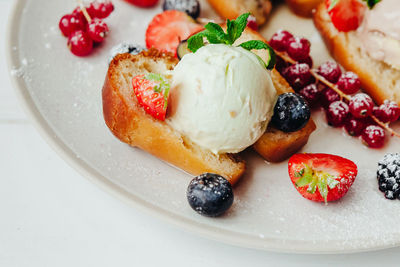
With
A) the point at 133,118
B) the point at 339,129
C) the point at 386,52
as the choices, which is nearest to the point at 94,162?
the point at 133,118

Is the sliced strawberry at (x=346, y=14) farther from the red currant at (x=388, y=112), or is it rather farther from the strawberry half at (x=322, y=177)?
the strawberry half at (x=322, y=177)

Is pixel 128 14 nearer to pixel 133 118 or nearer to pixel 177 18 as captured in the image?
pixel 177 18

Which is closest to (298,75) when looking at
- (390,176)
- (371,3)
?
(371,3)

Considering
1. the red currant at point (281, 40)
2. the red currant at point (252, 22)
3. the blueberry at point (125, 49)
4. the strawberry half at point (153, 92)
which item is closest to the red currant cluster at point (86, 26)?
the blueberry at point (125, 49)

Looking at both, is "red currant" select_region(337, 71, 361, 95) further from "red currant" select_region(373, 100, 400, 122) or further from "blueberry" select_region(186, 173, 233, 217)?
"blueberry" select_region(186, 173, 233, 217)

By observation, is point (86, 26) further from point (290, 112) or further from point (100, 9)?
point (290, 112)
